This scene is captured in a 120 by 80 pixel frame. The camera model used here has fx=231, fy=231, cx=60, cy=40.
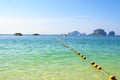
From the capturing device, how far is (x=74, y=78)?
9508 millimetres

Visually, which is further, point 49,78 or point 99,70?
point 99,70

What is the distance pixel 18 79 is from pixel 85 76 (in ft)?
9.43

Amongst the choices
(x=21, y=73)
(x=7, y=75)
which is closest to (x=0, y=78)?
(x=7, y=75)

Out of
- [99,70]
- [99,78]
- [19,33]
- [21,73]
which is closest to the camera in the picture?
[99,78]

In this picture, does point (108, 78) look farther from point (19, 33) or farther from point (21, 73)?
point (19, 33)

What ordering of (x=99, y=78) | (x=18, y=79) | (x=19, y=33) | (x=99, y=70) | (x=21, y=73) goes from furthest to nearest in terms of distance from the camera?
A: (x=19, y=33) < (x=99, y=70) < (x=21, y=73) < (x=99, y=78) < (x=18, y=79)

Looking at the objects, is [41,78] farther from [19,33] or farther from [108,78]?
[19,33]

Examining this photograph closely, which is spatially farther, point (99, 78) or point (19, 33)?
point (19, 33)

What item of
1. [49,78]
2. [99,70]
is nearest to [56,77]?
[49,78]

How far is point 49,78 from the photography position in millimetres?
9398

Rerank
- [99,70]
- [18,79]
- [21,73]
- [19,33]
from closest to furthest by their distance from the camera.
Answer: [18,79] → [21,73] → [99,70] → [19,33]

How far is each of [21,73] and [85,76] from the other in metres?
2.87

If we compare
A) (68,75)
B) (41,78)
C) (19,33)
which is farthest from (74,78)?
(19,33)

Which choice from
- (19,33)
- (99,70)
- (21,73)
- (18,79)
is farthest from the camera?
(19,33)
